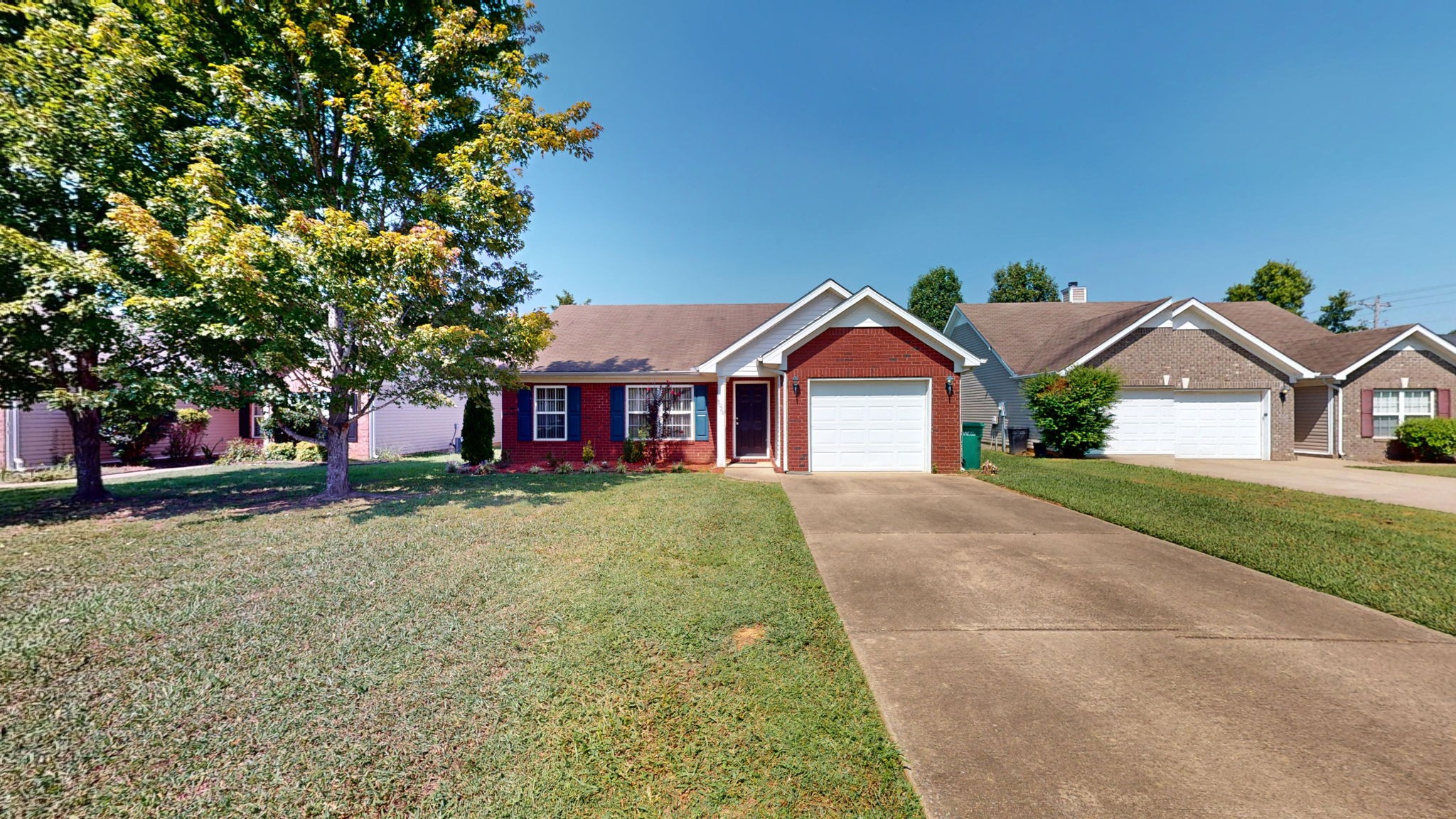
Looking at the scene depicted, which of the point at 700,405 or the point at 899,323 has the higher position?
the point at 899,323

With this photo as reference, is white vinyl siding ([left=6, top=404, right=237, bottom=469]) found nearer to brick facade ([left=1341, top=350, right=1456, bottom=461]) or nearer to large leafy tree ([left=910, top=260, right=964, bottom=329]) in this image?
brick facade ([left=1341, top=350, right=1456, bottom=461])

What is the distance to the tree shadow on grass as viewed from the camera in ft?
27.0

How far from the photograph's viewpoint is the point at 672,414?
576 inches

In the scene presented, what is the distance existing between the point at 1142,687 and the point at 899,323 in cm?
1014

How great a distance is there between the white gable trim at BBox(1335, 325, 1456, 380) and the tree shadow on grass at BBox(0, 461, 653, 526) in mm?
22782

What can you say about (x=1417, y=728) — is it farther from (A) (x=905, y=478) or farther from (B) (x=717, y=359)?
(B) (x=717, y=359)

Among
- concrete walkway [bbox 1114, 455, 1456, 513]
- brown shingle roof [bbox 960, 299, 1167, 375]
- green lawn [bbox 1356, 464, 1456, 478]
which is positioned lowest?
green lawn [bbox 1356, 464, 1456, 478]

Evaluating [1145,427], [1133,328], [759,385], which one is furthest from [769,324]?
[1145,427]

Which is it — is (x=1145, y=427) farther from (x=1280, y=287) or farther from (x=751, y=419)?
(x=1280, y=287)

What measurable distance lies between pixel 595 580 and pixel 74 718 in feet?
10.6

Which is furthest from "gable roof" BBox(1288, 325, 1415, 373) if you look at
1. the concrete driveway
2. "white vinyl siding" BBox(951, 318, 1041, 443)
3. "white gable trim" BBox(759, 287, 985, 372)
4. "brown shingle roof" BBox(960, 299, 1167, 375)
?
the concrete driveway

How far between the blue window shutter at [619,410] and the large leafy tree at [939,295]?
2954 cm

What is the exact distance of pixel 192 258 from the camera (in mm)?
7234

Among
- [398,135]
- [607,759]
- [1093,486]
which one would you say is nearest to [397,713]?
[607,759]
